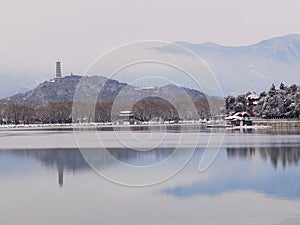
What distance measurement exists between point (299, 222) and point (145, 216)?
2995mm

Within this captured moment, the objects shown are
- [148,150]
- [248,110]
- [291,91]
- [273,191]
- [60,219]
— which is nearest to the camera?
[60,219]

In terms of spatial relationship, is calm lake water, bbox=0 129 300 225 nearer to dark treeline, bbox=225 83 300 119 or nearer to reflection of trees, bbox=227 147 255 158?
reflection of trees, bbox=227 147 255 158

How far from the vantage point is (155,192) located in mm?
14641

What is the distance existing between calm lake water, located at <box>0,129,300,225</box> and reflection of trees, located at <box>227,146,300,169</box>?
0.13 feet

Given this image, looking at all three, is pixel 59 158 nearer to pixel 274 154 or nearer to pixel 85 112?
pixel 274 154

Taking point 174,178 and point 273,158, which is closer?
point 174,178

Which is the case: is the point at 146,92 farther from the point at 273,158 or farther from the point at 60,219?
the point at 60,219

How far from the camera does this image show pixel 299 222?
10344mm

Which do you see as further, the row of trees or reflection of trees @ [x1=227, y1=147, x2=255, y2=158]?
the row of trees

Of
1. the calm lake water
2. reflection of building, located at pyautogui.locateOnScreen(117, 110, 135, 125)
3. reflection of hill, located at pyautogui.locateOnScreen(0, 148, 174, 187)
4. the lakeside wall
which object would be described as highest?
reflection of building, located at pyautogui.locateOnScreen(117, 110, 135, 125)

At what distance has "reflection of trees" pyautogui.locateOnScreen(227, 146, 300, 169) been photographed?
2112cm

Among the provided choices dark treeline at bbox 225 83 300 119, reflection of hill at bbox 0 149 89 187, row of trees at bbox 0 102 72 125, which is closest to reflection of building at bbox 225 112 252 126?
dark treeline at bbox 225 83 300 119

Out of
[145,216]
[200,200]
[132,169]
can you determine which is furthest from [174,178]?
[145,216]

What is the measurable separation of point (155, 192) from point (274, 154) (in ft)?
35.3
